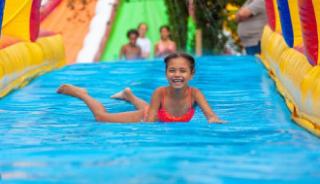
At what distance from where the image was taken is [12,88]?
5.64 m

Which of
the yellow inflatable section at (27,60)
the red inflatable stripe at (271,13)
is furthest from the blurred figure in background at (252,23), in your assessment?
the yellow inflatable section at (27,60)

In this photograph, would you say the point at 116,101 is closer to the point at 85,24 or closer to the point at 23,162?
the point at 23,162

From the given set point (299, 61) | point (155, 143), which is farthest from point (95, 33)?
point (155, 143)

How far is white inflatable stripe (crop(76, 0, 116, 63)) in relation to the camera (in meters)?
11.9

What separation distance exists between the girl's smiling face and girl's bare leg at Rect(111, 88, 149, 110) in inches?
18.7

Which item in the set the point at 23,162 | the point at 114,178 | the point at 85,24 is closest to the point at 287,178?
the point at 114,178

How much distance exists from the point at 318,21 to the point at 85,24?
8950 mm

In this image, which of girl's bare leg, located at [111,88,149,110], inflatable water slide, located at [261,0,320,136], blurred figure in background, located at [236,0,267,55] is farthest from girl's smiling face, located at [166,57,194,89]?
blurred figure in background, located at [236,0,267,55]

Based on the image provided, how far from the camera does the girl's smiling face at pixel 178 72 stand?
416 centimetres

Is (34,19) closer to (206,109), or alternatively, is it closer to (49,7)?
(206,109)

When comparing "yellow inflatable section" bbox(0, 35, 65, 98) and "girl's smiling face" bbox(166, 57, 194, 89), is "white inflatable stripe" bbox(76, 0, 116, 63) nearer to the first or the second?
"yellow inflatable section" bbox(0, 35, 65, 98)

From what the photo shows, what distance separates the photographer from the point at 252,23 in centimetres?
793

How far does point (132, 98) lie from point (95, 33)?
24.2ft

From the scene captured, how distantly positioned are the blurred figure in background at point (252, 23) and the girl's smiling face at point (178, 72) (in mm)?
3587
